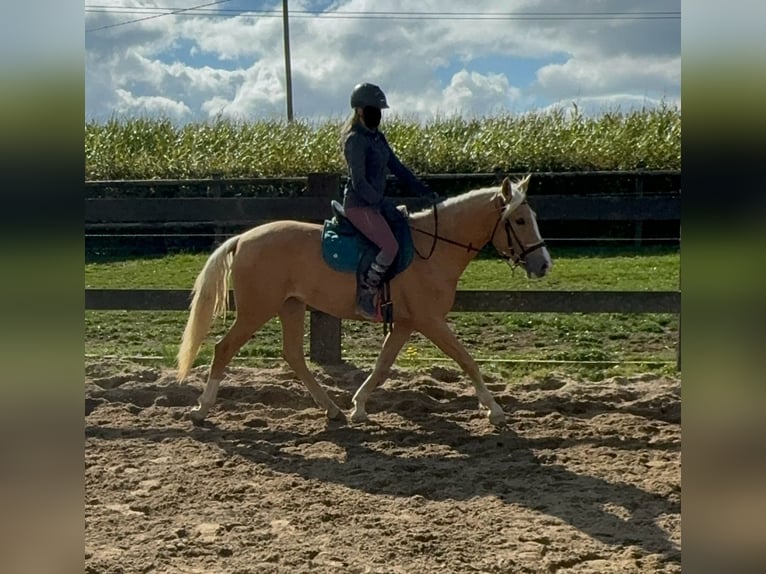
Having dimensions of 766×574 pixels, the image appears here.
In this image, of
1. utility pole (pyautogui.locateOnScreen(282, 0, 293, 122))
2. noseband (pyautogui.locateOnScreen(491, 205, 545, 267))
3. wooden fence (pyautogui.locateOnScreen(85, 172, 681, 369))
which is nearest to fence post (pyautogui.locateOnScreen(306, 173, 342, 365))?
wooden fence (pyautogui.locateOnScreen(85, 172, 681, 369))

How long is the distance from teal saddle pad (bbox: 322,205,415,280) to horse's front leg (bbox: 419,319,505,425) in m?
0.44

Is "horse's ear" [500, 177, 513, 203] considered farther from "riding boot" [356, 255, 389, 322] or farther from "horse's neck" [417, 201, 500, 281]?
"riding boot" [356, 255, 389, 322]

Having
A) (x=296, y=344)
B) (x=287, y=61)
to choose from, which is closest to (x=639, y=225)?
(x=296, y=344)

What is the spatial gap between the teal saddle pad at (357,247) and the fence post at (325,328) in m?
1.46

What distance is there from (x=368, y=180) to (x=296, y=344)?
1.25 metres

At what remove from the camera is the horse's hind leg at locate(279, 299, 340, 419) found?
18.5ft

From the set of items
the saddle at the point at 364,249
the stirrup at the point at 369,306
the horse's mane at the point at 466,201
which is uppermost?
the horse's mane at the point at 466,201

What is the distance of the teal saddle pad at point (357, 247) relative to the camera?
17.6 ft

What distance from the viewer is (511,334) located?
8.35m

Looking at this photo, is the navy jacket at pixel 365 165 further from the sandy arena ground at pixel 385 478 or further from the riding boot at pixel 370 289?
the sandy arena ground at pixel 385 478

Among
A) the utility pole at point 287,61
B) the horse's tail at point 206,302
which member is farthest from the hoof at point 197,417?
the utility pole at point 287,61
